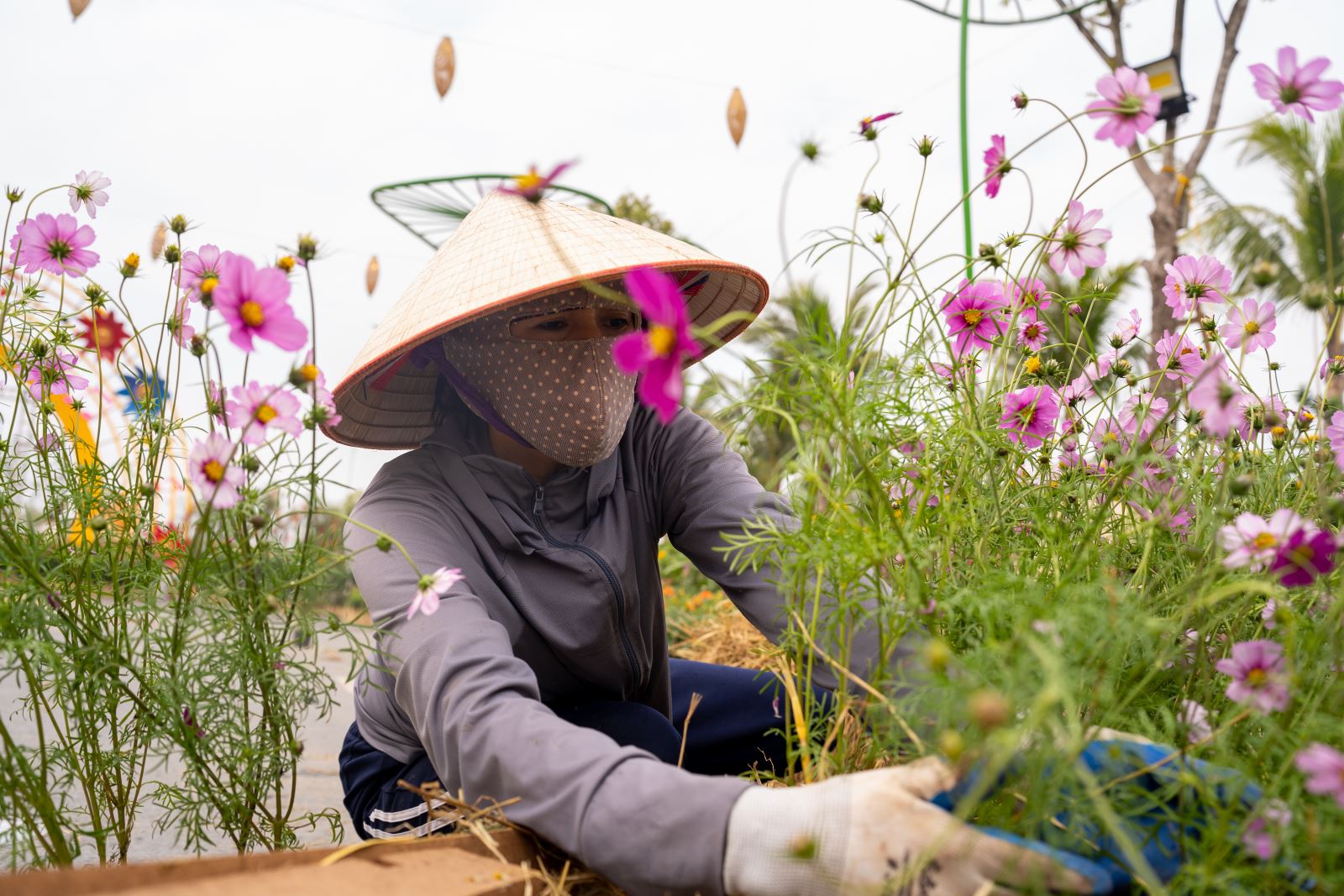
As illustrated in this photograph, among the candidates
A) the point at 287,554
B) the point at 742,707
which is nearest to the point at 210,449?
the point at 287,554

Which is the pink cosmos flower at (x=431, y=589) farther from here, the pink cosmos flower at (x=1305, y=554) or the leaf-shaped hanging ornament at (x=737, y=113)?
the leaf-shaped hanging ornament at (x=737, y=113)

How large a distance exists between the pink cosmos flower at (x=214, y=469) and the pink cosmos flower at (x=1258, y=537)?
0.82m

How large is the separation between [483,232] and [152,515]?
539 millimetres

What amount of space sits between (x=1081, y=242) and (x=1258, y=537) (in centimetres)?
47

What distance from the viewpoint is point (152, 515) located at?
3.76 feet

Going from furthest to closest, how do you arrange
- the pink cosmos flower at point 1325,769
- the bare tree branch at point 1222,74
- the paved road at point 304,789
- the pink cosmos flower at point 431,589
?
the bare tree branch at point 1222,74 < the paved road at point 304,789 < the pink cosmos flower at point 431,589 < the pink cosmos flower at point 1325,769

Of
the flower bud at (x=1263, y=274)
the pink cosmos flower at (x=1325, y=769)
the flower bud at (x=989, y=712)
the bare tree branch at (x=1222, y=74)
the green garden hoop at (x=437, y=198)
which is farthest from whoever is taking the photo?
the bare tree branch at (x=1222, y=74)

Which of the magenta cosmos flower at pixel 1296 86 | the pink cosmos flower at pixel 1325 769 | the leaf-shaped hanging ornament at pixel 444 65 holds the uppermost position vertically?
the leaf-shaped hanging ornament at pixel 444 65

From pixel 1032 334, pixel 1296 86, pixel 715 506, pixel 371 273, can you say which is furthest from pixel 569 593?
pixel 371 273

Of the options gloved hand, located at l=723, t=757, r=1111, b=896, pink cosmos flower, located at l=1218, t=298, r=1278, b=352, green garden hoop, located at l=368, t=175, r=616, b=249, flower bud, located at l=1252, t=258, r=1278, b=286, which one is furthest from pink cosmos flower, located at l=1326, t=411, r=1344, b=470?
green garden hoop, located at l=368, t=175, r=616, b=249

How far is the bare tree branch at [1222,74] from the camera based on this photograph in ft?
27.5

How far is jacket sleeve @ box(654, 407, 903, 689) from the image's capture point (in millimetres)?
1324

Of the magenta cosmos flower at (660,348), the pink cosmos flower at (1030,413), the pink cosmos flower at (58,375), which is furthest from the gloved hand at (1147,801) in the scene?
the pink cosmos flower at (58,375)

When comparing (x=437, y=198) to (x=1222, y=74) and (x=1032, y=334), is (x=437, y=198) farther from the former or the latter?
(x=1222, y=74)
